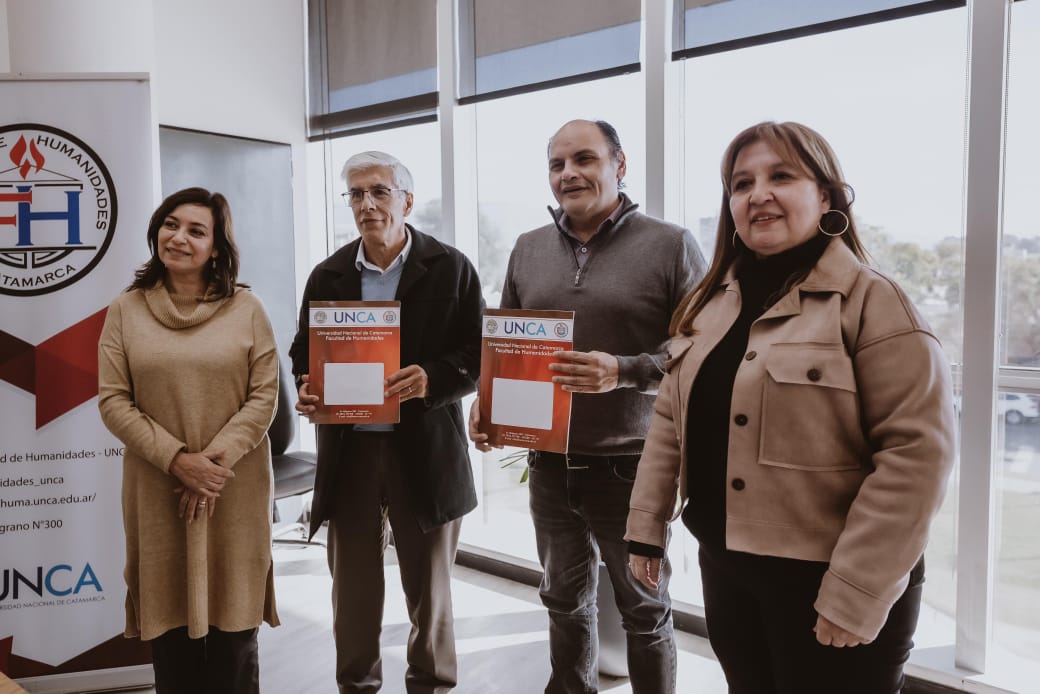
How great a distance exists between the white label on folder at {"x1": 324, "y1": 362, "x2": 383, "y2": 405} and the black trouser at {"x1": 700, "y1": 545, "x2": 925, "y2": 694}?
96 centimetres

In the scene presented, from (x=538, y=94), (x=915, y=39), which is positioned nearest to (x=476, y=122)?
(x=538, y=94)

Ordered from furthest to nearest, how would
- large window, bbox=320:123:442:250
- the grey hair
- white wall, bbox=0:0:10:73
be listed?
1. large window, bbox=320:123:442:250
2. white wall, bbox=0:0:10:73
3. the grey hair

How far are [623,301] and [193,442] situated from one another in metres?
1.19

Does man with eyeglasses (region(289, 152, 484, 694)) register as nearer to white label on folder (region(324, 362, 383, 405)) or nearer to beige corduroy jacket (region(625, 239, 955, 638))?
white label on folder (region(324, 362, 383, 405))

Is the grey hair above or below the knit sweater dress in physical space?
above

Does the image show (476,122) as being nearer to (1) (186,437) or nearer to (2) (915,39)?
(2) (915,39)

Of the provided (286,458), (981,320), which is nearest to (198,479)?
(286,458)

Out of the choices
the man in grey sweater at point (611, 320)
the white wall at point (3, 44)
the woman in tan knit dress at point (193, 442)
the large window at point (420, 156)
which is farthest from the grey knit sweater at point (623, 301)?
the white wall at point (3, 44)

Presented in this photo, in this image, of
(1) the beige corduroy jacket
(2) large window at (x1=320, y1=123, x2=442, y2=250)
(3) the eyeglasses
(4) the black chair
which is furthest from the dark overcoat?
(2) large window at (x1=320, y1=123, x2=442, y2=250)

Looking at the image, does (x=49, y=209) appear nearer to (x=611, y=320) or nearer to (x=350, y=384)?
(x=350, y=384)

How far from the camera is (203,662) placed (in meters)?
1.94

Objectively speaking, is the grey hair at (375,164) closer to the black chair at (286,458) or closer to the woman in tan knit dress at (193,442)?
the woman in tan knit dress at (193,442)

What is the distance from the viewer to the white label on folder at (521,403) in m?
1.77

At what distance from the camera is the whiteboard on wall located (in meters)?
3.61
